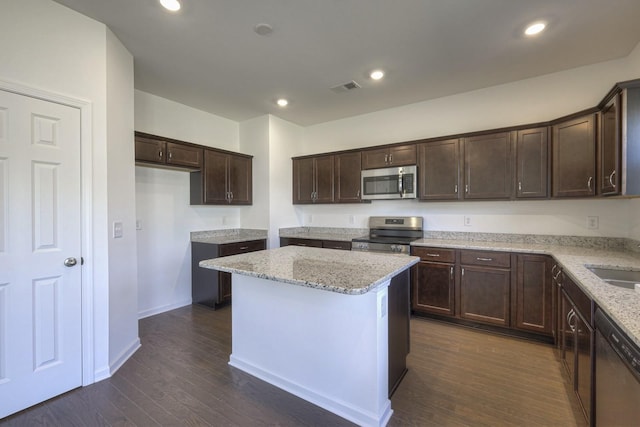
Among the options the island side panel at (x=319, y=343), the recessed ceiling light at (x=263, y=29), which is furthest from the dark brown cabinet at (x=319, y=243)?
the recessed ceiling light at (x=263, y=29)

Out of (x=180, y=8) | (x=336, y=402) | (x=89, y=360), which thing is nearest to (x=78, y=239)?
(x=89, y=360)

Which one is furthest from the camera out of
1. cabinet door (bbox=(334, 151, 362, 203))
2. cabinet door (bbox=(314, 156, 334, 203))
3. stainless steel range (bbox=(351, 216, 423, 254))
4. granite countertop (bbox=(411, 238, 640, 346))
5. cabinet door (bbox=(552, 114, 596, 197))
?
cabinet door (bbox=(314, 156, 334, 203))

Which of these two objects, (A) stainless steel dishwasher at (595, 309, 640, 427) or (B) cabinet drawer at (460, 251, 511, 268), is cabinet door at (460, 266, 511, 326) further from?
(A) stainless steel dishwasher at (595, 309, 640, 427)

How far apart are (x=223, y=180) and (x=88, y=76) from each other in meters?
2.06

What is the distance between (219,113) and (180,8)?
7.59 ft

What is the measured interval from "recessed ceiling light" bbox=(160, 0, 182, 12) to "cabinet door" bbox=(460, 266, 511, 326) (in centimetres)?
353

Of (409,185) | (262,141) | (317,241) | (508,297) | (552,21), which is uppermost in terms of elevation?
(552,21)

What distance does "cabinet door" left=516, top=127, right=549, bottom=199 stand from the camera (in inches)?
115

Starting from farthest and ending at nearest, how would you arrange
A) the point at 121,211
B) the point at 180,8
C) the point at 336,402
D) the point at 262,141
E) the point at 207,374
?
the point at 262,141
the point at 121,211
the point at 207,374
the point at 180,8
the point at 336,402

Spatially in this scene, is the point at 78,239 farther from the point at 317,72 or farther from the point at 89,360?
the point at 317,72

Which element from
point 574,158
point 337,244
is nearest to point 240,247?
point 337,244

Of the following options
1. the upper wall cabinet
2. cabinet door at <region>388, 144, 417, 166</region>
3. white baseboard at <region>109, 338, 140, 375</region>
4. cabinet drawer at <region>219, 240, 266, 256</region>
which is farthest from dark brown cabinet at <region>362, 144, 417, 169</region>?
white baseboard at <region>109, 338, 140, 375</region>

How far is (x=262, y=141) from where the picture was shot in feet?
14.7

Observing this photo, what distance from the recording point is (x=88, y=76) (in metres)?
2.20
